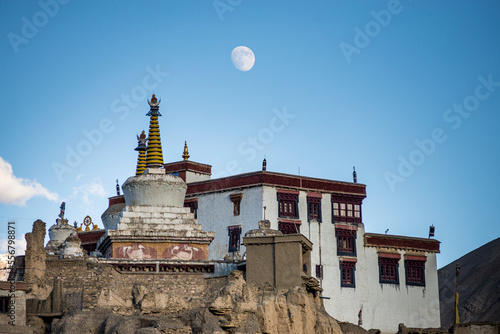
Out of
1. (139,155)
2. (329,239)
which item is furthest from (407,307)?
(139,155)

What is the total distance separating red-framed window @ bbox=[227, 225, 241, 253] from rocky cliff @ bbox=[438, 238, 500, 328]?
26086 millimetres

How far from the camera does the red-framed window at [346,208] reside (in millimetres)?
60125

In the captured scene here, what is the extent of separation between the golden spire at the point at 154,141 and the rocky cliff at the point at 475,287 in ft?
122

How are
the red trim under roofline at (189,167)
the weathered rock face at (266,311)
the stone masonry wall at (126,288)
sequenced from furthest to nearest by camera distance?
the red trim under roofline at (189,167), the stone masonry wall at (126,288), the weathered rock face at (266,311)

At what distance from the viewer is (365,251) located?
6016 centimetres

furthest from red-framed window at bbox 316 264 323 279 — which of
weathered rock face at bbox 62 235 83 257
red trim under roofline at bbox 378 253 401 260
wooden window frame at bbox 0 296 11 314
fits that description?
wooden window frame at bbox 0 296 11 314

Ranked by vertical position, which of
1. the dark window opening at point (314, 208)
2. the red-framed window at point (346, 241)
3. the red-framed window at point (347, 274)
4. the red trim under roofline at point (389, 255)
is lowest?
the red-framed window at point (347, 274)

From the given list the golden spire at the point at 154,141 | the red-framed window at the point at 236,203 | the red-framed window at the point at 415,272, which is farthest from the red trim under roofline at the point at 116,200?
the red-framed window at the point at 415,272

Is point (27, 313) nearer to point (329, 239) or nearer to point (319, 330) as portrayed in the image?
point (319, 330)

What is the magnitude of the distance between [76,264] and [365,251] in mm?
27276

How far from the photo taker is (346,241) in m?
59.8

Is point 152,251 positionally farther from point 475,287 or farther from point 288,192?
point 475,287

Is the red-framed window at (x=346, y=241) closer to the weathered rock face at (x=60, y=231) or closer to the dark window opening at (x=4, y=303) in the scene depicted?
the weathered rock face at (x=60, y=231)

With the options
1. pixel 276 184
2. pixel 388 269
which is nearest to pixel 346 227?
pixel 388 269
